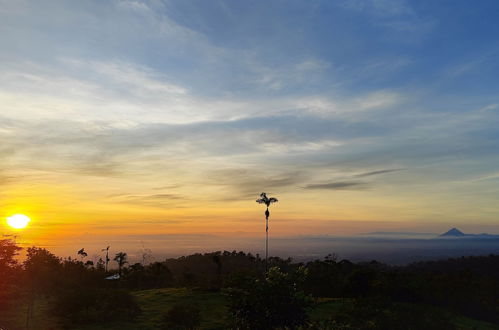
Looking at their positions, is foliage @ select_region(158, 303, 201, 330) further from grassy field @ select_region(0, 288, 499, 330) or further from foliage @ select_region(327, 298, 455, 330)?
foliage @ select_region(327, 298, 455, 330)

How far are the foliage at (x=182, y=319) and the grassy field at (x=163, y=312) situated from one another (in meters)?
1.34

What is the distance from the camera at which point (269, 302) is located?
2375cm

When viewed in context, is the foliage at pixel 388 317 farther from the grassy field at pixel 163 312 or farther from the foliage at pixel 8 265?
the foliage at pixel 8 265

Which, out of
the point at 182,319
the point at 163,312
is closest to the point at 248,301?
the point at 182,319

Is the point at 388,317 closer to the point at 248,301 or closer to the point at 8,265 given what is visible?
the point at 248,301

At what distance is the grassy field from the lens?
139 feet

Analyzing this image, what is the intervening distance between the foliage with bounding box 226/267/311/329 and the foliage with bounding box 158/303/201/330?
1829 cm

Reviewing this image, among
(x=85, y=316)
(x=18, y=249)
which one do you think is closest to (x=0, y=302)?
(x=18, y=249)

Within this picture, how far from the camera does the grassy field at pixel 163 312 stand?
139 ft

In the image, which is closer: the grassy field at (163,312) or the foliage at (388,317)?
the foliage at (388,317)

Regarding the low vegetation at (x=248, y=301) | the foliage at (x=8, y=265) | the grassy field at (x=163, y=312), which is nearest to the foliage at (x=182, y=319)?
the low vegetation at (x=248, y=301)

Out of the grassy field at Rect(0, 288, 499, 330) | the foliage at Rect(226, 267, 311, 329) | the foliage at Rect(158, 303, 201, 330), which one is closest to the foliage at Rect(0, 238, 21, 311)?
the grassy field at Rect(0, 288, 499, 330)

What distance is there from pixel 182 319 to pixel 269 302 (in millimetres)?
21643

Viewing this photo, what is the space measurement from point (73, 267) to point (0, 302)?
2903 cm
